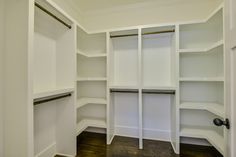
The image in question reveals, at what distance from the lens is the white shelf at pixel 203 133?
5.96 feet

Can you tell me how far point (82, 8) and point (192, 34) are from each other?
2.23 m

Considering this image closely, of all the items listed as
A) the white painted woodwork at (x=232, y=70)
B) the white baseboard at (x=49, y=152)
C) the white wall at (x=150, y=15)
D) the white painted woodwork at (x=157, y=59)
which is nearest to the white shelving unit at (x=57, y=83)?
the white baseboard at (x=49, y=152)

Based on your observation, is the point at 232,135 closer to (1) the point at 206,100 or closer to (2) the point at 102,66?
(1) the point at 206,100

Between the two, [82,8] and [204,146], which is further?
Answer: [82,8]

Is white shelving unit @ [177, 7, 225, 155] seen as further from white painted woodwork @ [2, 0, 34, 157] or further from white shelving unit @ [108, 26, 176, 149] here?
white painted woodwork @ [2, 0, 34, 157]

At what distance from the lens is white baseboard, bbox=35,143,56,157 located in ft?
5.79

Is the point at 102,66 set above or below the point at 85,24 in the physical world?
below

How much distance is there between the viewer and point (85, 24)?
2895mm

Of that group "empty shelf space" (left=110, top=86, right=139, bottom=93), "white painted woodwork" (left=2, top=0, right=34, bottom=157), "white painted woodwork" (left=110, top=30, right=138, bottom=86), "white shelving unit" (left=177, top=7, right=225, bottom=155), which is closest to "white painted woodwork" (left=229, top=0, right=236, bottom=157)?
"white shelving unit" (left=177, top=7, right=225, bottom=155)

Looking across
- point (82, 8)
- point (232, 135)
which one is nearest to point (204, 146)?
point (232, 135)

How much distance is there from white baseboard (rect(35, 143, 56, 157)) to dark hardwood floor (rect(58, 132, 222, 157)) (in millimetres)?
370

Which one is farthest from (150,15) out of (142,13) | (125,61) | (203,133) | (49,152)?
(49,152)

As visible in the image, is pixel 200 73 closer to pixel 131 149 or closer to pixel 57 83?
pixel 131 149

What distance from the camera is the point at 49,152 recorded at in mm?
1884
